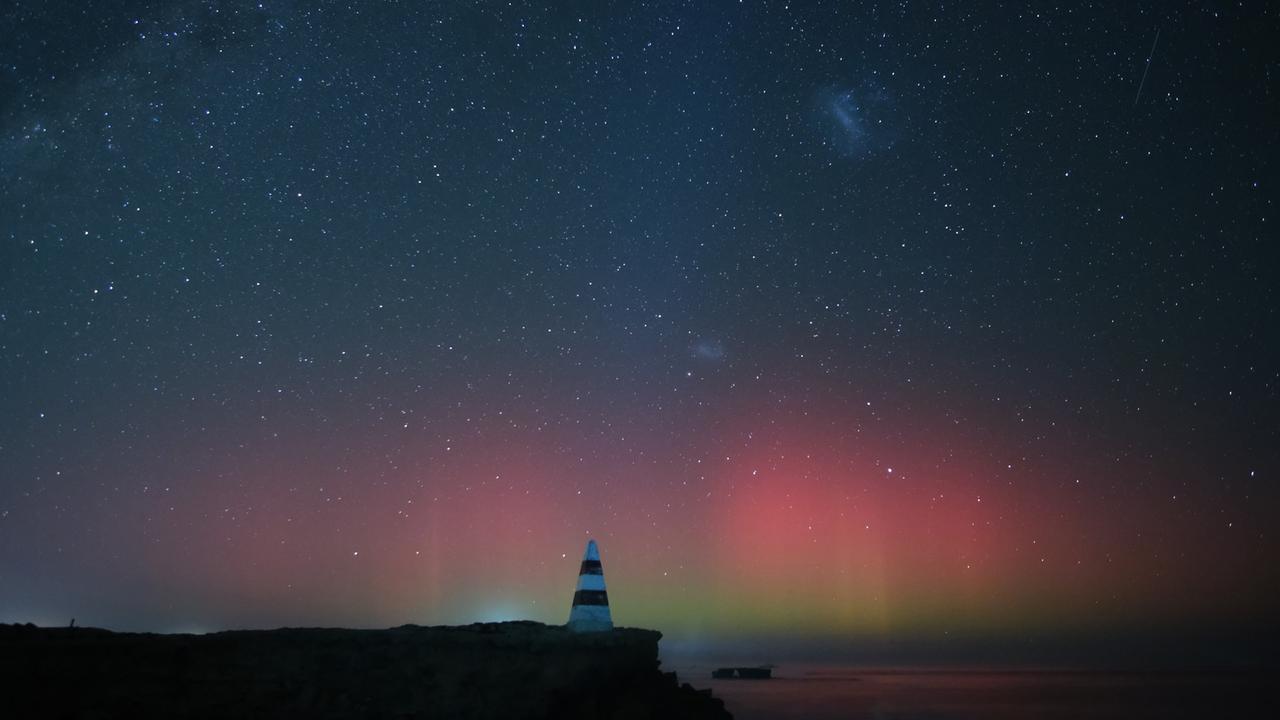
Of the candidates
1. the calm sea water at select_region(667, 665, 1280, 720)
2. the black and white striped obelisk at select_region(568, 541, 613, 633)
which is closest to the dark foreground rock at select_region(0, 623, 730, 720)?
the black and white striped obelisk at select_region(568, 541, 613, 633)

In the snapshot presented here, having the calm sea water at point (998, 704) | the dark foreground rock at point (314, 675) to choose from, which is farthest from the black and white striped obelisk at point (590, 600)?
the calm sea water at point (998, 704)

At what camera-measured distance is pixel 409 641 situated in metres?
10.4

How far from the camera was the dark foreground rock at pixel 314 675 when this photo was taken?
29.5 feet

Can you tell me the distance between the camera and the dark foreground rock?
8.99m

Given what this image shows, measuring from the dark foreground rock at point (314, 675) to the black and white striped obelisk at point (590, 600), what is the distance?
2.82 ft

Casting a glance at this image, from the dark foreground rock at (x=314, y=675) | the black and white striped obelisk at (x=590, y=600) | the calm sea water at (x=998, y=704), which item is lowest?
the calm sea water at (x=998, y=704)

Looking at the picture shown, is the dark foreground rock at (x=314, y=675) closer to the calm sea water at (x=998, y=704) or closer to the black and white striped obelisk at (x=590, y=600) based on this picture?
the black and white striped obelisk at (x=590, y=600)

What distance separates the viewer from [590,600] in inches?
514

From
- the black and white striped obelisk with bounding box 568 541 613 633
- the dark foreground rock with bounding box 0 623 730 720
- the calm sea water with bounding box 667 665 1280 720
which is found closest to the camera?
the dark foreground rock with bounding box 0 623 730 720

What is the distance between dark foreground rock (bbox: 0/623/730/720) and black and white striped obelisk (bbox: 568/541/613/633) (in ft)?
2.82

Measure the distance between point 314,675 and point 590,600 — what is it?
14.6 ft

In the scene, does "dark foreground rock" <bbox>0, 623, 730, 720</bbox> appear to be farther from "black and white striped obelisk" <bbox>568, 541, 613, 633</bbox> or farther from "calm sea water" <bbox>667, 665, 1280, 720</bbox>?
"calm sea water" <bbox>667, 665, 1280, 720</bbox>

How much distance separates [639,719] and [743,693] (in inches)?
2016

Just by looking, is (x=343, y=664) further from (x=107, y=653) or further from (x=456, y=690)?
(x=107, y=653)
